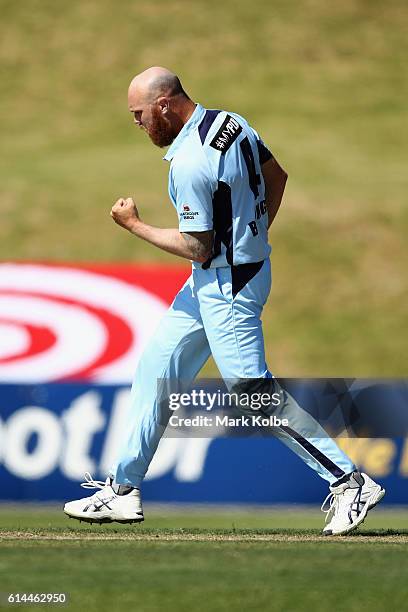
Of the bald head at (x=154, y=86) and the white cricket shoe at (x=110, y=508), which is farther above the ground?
the bald head at (x=154, y=86)

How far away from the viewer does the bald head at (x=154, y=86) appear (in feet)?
18.6

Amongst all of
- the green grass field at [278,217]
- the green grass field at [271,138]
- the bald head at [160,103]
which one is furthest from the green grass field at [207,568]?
the green grass field at [271,138]

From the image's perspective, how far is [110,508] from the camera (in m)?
5.91

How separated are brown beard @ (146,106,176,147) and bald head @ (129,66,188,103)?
6cm

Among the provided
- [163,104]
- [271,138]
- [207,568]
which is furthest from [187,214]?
[271,138]

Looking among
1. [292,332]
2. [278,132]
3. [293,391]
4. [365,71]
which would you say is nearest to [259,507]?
[293,391]

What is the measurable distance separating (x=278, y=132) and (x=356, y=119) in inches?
65.0

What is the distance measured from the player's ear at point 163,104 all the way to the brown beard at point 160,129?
0.06ft

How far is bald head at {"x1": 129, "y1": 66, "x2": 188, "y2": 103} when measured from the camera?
568 cm

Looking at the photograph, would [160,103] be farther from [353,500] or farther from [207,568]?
[207,568]

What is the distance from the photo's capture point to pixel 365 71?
23562mm

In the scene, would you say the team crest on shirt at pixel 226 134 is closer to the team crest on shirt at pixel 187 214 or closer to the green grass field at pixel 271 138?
the team crest on shirt at pixel 187 214

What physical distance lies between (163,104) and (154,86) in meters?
0.08

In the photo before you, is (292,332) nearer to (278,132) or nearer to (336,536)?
(278,132)
